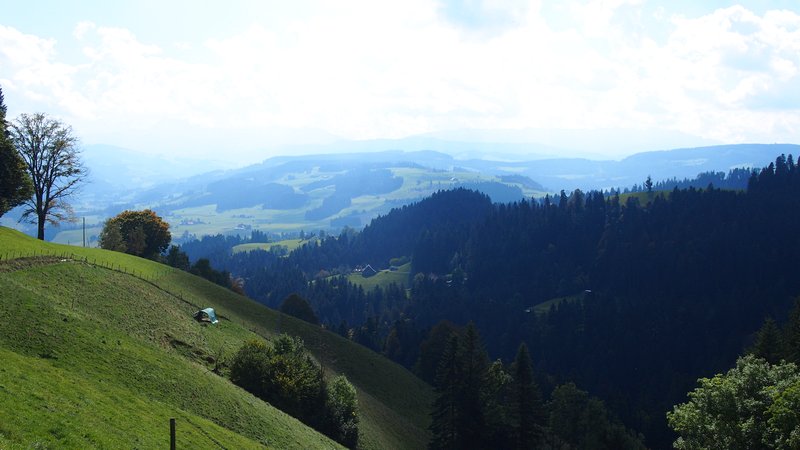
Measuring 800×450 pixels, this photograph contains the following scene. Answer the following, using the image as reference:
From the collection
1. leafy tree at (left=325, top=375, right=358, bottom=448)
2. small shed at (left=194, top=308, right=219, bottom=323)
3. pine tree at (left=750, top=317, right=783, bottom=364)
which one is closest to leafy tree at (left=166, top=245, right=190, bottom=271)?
small shed at (left=194, top=308, right=219, bottom=323)

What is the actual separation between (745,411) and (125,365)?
137 ft

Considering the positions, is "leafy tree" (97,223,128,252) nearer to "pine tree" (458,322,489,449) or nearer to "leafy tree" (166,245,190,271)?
"leafy tree" (166,245,190,271)

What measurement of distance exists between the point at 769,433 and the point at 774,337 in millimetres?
43020

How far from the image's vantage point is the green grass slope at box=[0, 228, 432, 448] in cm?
2672

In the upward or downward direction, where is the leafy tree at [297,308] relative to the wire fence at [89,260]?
downward

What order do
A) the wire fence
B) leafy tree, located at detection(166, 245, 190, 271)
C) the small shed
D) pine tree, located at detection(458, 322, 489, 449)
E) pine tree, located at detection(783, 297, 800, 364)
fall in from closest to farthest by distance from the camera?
the wire fence → pine tree, located at detection(783, 297, 800, 364) → the small shed → pine tree, located at detection(458, 322, 489, 449) → leafy tree, located at detection(166, 245, 190, 271)

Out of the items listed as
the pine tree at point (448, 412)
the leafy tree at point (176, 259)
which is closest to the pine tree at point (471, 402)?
the pine tree at point (448, 412)

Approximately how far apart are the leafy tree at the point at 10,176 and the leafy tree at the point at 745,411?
74029mm

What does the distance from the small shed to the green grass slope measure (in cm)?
109

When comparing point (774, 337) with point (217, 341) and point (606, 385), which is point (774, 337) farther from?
point (606, 385)

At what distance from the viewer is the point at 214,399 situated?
41312 mm

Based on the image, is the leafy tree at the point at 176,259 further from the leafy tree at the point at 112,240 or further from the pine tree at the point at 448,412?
the pine tree at the point at 448,412

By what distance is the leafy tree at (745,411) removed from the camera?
30500 mm

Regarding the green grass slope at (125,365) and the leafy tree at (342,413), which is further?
the leafy tree at (342,413)
